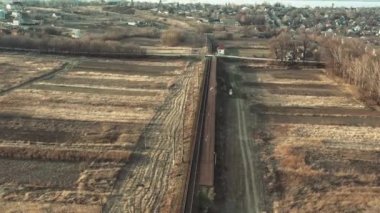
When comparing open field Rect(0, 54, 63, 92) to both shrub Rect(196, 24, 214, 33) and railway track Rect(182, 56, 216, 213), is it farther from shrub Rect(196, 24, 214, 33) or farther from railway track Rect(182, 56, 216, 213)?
shrub Rect(196, 24, 214, 33)

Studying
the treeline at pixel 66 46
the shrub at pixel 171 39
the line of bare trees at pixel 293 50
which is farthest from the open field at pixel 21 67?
the line of bare trees at pixel 293 50

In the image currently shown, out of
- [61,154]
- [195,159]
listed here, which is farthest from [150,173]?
[61,154]

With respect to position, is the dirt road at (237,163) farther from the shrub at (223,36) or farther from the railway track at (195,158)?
the shrub at (223,36)

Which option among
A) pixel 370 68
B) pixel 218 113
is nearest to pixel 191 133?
pixel 218 113

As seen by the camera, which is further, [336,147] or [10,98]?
[10,98]

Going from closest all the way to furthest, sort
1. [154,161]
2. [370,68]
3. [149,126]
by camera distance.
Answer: [154,161], [149,126], [370,68]

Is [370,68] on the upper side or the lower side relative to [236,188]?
upper

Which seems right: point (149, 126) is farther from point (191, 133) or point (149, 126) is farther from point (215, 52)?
point (215, 52)
